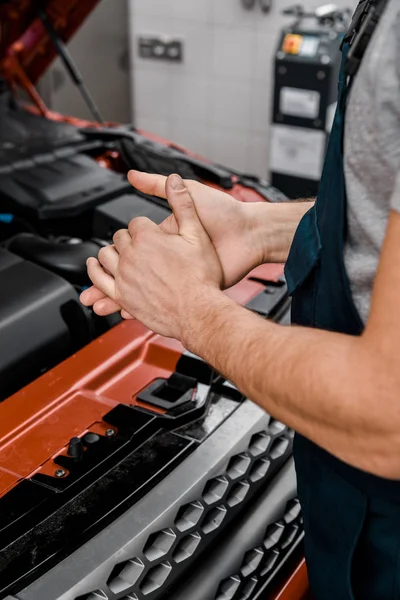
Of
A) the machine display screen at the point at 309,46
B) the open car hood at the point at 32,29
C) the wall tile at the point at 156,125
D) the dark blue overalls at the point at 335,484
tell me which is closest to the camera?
the dark blue overalls at the point at 335,484

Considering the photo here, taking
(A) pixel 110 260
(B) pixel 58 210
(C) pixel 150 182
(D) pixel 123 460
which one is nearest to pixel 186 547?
(D) pixel 123 460

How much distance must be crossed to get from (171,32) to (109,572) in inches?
142

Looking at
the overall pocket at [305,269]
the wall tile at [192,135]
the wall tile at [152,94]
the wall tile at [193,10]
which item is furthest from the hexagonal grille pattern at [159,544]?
the wall tile at [152,94]

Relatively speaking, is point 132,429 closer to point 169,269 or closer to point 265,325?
point 169,269

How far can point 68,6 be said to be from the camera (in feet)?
6.95

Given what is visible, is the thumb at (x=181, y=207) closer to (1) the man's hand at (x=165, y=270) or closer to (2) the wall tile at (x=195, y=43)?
(1) the man's hand at (x=165, y=270)

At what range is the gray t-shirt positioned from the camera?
26.0 inches

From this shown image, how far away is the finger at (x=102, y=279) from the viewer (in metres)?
1.00

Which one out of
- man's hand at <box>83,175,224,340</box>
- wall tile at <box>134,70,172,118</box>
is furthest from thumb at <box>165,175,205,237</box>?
wall tile at <box>134,70,172,118</box>

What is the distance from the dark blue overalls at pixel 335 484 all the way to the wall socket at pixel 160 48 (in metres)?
3.39

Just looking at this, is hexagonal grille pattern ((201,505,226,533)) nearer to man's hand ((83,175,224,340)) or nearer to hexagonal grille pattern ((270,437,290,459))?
hexagonal grille pattern ((270,437,290,459))

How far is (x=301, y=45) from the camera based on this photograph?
333 centimetres

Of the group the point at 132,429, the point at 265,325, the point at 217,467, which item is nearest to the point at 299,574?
the point at 217,467

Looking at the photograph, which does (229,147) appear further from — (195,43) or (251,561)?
(251,561)
